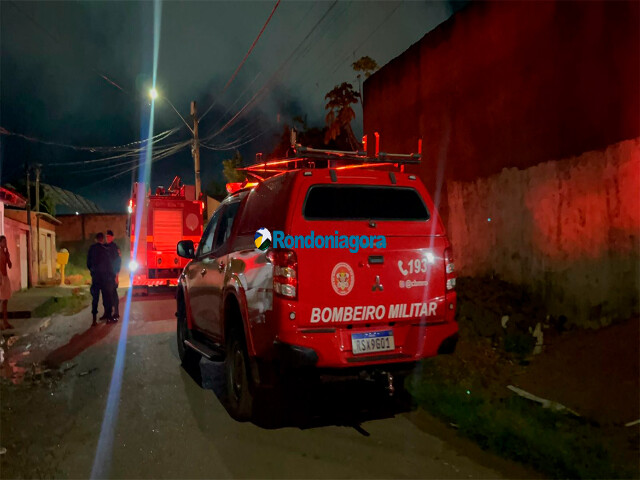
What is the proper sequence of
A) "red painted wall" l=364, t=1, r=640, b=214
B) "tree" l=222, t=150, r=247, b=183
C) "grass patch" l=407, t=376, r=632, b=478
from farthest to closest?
1. "tree" l=222, t=150, r=247, b=183
2. "red painted wall" l=364, t=1, r=640, b=214
3. "grass patch" l=407, t=376, r=632, b=478

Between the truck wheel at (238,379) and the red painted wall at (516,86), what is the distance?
16.3 ft

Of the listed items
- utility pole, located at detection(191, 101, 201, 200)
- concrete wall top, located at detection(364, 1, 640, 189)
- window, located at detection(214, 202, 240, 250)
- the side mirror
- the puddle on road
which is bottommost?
the puddle on road

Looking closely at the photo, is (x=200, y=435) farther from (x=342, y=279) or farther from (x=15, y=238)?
(x=15, y=238)

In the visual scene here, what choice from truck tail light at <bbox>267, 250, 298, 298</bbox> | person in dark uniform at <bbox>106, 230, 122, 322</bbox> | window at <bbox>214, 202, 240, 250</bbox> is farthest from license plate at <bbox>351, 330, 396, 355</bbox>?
person in dark uniform at <bbox>106, 230, 122, 322</bbox>

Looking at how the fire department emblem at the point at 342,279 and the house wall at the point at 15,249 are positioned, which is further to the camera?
the house wall at the point at 15,249

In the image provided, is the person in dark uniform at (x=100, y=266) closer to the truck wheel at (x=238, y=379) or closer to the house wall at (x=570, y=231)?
the truck wheel at (x=238, y=379)

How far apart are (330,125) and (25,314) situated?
8409mm

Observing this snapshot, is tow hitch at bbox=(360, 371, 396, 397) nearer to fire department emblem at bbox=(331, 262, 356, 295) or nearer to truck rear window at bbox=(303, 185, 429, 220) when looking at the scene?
fire department emblem at bbox=(331, 262, 356, 295)

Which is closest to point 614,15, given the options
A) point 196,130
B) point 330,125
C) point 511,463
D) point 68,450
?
point 511,463

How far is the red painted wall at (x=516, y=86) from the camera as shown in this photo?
6488 millimetres

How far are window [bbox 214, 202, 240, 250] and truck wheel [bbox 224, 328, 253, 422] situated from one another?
4.39 feet

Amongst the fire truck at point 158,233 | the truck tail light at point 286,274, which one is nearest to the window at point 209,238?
the truck tail light at point 286,274

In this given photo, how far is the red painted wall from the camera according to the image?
649 centimetres

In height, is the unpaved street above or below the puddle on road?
below
